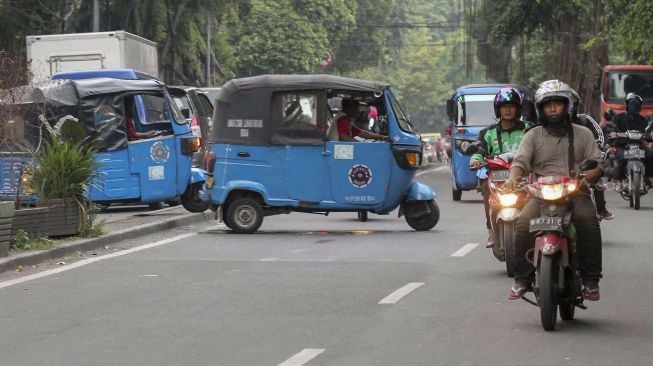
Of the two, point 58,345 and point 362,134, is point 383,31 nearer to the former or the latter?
point 362,134

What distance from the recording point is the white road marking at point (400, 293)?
11336 mm

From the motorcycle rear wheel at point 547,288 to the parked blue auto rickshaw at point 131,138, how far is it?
11.9 meters

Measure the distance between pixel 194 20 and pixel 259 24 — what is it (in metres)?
25.8

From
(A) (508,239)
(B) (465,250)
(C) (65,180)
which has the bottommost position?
(B) (465,250)

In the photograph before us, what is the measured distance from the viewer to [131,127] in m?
21.4

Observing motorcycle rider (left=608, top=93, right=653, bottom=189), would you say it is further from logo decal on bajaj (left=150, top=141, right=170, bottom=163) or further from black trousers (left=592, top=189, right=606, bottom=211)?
logo decal on bajaj (left=150, top=141, right=170, bottom=163)

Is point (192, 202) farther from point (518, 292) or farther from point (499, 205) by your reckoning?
point (518, 292)

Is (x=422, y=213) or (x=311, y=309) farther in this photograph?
(x=422, y=213)

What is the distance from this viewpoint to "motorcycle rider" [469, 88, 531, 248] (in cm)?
1296

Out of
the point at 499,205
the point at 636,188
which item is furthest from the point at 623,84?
the point at 499,205

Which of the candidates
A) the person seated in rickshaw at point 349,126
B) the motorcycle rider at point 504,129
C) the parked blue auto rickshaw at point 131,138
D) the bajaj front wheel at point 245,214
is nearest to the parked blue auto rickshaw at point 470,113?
the parked blue auto rickshaw at point 131,138

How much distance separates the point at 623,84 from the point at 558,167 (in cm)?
3549

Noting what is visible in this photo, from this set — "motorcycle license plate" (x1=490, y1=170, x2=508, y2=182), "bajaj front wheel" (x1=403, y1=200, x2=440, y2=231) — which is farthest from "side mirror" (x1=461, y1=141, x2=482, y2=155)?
"bajaj front wheel" (x1=403, y1=200, x2=440, y2=231)

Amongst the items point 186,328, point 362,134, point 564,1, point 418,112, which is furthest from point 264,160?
point 418,112
